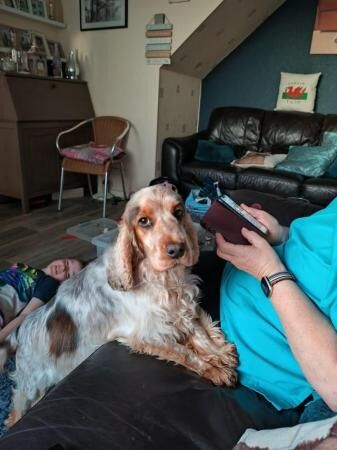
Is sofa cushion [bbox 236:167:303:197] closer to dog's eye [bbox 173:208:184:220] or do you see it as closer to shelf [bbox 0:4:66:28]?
dog's eye [bbox 173:208:184:220]

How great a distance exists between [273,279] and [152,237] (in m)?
0.39

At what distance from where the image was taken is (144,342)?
101 cm

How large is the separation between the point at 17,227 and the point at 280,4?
13.6 ft

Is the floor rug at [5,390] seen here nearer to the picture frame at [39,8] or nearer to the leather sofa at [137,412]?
the leather sofa at [137,412]

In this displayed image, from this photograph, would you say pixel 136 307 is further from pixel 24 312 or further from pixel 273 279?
pixel 24 312

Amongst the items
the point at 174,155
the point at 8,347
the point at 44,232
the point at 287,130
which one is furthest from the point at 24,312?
the point at 287,130

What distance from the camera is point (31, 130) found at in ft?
12.0

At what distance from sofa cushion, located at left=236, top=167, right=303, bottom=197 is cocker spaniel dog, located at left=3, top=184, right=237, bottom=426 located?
8.23ft

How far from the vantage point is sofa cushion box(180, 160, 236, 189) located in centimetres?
365

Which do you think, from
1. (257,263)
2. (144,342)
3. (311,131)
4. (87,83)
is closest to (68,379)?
(144,342)

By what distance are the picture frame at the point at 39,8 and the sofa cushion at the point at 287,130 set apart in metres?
2.89

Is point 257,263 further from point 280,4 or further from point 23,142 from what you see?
point 280,4

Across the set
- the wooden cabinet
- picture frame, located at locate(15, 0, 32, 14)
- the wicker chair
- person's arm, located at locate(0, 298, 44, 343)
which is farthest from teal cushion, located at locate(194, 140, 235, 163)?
person's arm, located at locate(0, 298, 44, 343)

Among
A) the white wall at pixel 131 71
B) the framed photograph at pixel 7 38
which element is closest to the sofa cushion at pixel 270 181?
the white wall at pixel 131 71
